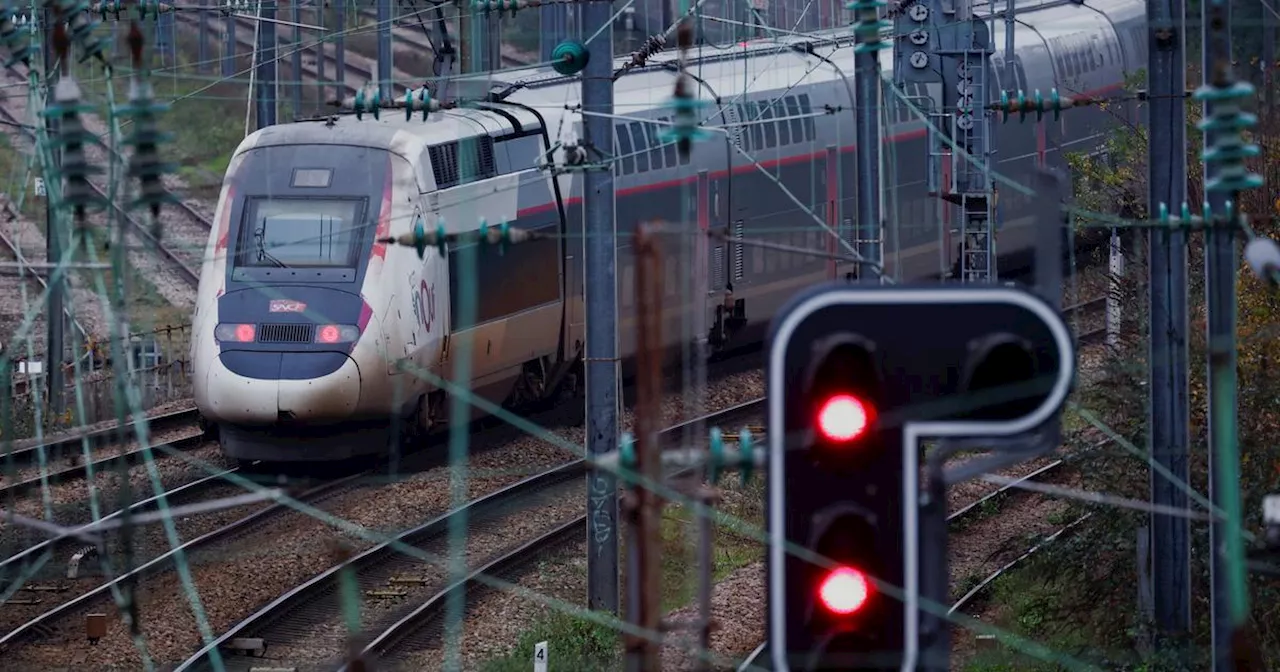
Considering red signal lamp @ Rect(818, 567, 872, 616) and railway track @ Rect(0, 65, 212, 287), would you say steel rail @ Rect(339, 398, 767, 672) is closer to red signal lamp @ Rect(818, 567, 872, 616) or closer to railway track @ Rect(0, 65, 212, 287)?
red signal lamp @ Rect(818, 567, 872, 616)

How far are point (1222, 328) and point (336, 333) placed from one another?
8.85m

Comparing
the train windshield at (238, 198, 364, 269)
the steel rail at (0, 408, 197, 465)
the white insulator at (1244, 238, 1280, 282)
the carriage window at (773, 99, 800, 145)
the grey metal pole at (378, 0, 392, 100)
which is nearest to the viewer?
the white insulator at (1244, 238, 1280, 282)

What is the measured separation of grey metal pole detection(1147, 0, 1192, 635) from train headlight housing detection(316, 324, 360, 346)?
25.5 feet

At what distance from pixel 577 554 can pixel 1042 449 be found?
9.79 meters

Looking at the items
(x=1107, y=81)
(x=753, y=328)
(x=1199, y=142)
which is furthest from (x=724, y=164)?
(x=1107, y=81)

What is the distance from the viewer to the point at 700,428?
63.9 ft

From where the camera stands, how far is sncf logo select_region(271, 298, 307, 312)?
650 inches

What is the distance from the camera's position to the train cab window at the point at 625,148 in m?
19.4

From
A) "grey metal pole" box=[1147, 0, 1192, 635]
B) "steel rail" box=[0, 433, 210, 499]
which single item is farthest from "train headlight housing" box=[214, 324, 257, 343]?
"grey metal pole" box=[1147, 0, 1192, 635]

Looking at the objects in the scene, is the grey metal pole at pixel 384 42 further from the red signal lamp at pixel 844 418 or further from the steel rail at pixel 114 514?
the red signal lamp at pixel 844 418

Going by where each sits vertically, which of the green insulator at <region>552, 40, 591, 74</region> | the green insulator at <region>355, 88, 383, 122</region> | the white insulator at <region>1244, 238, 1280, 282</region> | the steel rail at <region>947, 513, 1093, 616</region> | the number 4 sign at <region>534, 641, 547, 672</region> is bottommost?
the steel rail at <region>947, 513, 1093, 616</region>

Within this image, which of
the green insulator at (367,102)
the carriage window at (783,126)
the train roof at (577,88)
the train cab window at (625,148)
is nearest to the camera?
the green insulator at (367,102)

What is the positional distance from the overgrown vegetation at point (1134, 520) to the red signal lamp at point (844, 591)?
5.85 meters

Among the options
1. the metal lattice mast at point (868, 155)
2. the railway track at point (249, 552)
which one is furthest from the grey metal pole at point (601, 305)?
the railway track at point (249, 552)
